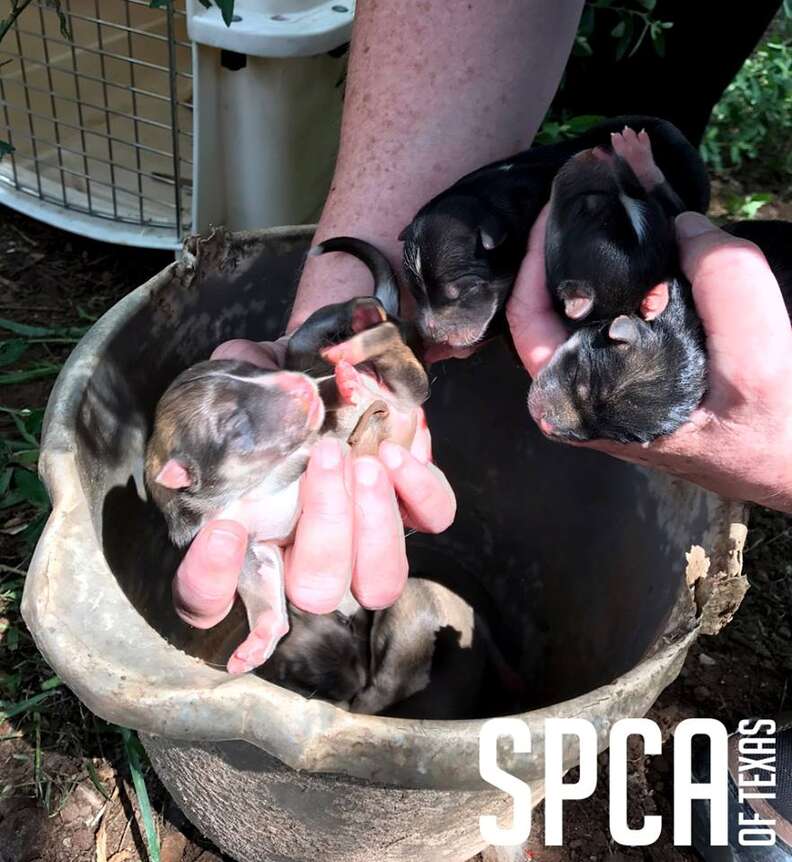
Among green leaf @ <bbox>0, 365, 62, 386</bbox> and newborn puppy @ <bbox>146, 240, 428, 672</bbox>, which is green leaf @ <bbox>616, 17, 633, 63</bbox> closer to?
newborn puppy @ <bbox>146, 240, 428, 672</bbox>

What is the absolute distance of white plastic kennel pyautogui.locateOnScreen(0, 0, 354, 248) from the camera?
2.75 m

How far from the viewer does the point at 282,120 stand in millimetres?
2920

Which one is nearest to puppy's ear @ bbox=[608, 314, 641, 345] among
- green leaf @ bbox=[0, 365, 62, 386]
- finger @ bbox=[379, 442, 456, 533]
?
finger @ bbox=[379, 442, 456, 533]

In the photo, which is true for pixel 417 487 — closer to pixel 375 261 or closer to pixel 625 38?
pixel 375 261

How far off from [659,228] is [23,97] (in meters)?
2.89

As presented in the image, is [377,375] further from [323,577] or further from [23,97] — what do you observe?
[23,97]

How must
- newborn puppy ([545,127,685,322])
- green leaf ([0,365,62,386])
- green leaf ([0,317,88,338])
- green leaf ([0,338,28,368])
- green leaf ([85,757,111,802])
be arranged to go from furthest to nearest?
green leaf ([0,317,88,338]) < green leaf ([0,365,62,386]) < green leaf ([0,338,28,368]) < green leaf ([85,757,111,802]) < newborn puppy ([545,127,685,322])

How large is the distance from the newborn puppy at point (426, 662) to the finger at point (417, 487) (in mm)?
445

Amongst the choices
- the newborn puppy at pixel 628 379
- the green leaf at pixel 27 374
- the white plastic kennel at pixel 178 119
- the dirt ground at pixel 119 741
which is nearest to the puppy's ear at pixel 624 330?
the newborn puppy at pixel 628 379

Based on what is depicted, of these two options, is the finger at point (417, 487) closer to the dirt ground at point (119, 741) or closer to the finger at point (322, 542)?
the finger at point (322, 542)

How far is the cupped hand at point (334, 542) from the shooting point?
5.00ft

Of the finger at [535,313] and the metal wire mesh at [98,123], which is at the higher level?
the finger at [535,313]

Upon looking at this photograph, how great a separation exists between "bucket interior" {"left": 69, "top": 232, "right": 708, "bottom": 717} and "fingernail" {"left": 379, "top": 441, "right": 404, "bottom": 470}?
0.50 m

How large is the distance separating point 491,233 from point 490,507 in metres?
0.96
